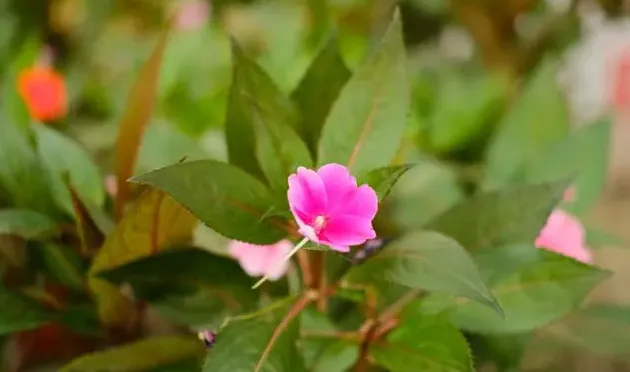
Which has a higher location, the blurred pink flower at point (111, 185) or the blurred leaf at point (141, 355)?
the blurred pink flower at point (111, 185)

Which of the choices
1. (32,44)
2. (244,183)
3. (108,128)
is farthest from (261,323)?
(32,44)

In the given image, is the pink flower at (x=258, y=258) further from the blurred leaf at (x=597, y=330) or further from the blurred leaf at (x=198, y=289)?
the blurred leaf at (x=597, y=330)

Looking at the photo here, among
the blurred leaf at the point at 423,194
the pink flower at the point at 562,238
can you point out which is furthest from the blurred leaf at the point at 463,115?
the pink flower at the point at 562,238

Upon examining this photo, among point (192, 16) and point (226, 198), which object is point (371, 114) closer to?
point (226, 198)

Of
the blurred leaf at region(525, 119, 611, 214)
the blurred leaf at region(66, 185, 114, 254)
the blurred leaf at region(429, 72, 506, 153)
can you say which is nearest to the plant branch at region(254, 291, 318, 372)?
the blurred leaf at region(66, 185, 114, 254)

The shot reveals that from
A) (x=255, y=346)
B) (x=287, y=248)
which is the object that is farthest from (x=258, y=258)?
(x=255, y=346)

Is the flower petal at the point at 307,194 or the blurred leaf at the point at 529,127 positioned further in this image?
the blurred leaf at the point at 529,127

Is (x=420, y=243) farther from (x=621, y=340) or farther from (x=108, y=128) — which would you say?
(x=108, y=128)

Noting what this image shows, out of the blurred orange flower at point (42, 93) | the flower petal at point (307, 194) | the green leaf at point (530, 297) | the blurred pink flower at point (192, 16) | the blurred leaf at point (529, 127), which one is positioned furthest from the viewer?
the blurred pink flower at point (192, 16)
